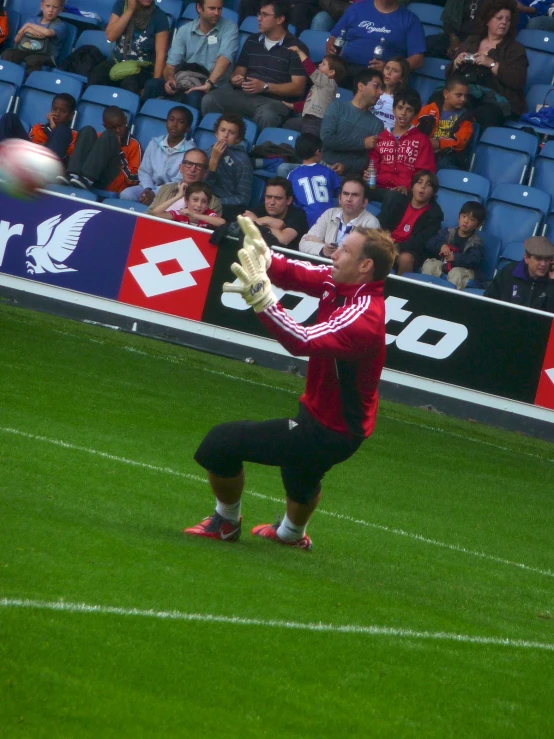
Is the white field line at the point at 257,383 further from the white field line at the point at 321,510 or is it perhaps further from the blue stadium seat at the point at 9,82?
the blue stadium seat at the point at 9,82

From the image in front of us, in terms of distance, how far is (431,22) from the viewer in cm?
1889

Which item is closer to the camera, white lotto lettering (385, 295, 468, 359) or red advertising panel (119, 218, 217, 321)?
white lotto lettering (385, 295, 468, 359)

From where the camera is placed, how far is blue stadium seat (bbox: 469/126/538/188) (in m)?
16.6

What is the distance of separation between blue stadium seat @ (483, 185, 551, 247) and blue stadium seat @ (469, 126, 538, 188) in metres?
0.75

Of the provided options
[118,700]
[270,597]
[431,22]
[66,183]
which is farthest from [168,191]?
[118,700]

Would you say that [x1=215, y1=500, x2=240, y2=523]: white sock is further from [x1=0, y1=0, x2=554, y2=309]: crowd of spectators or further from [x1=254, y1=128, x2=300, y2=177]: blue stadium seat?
[x1=254, y1=128, x2=300, y2=177]: blue stadium seat

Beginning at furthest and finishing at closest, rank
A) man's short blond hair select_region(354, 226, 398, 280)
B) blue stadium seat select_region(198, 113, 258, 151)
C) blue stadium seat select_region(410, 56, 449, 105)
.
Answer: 1. blue stadium seat select_region(410, 56, 449, 105)
2. blue stadium seat select_region(198, 113, 258, 151)
3. man's short blond hair select_region(354, 226, 398, 280)

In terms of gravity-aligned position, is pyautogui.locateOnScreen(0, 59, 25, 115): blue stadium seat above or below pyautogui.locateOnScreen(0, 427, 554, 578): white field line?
above

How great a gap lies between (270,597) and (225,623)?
58cm

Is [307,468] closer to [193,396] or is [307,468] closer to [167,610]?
[167,610]

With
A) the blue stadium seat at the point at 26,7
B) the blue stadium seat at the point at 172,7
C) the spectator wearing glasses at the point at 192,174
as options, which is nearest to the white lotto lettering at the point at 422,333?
the spectator wearing glasses at the point at 192,174

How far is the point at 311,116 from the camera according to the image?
1689 centimetres

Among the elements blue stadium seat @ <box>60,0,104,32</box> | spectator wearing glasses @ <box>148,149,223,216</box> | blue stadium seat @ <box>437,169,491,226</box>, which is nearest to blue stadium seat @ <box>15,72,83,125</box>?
blue stadium seat @ <box>60,0,104,32</box>

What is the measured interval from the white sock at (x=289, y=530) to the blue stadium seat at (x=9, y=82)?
12654 millimetres
